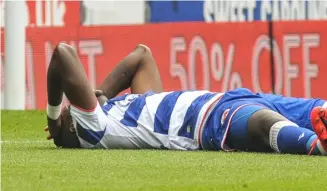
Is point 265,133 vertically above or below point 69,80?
below

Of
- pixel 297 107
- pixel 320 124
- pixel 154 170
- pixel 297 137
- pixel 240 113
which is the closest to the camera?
pixel 154 170

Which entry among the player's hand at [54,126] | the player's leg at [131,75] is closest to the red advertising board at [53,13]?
the player's leg at [131,75]

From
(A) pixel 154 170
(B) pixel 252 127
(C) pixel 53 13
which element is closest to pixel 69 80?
(B) pixel 252 127

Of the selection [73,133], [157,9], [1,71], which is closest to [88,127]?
[73,133]

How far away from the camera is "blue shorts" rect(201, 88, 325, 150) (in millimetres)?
7516

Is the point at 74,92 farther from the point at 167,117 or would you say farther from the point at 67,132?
the point at 167,117

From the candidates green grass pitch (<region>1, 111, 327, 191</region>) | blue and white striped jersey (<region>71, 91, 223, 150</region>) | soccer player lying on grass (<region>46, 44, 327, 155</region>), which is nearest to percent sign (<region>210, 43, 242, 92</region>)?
soccer player lying on grass (<region>46, 44, 327, 155</region>)

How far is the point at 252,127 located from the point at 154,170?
1246mm

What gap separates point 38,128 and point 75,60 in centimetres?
311

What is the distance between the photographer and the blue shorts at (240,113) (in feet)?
24.7

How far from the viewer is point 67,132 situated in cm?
802

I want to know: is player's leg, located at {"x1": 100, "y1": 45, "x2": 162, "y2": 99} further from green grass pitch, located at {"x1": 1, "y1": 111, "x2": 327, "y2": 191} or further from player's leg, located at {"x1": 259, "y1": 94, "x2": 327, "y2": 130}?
player's leg, located at {"x1": 259, "y1": 94, "x2": 327, "y2": 130}

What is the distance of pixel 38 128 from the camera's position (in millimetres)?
10883

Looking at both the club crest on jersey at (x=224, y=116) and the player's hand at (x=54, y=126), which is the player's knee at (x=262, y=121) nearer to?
the club crest on jersey at (x=224, y=116)
